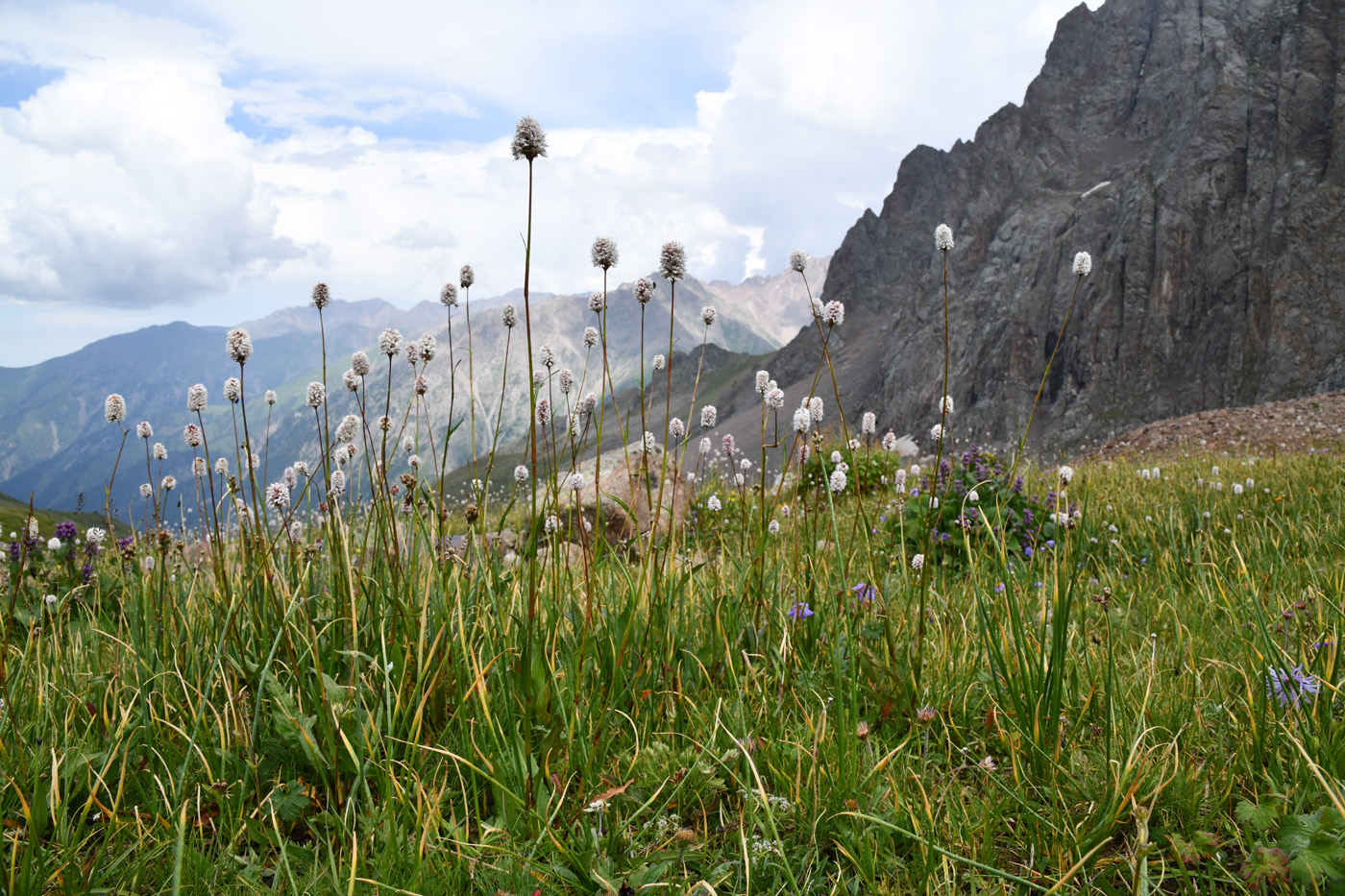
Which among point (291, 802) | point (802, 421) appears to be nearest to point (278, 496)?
point (291, 802)

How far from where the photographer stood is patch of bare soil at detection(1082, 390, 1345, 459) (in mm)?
13641

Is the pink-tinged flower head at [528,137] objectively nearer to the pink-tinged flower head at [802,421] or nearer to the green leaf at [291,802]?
the pink-tinged flower head at [802,421]

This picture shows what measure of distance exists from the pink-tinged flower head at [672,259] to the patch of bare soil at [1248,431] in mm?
13624

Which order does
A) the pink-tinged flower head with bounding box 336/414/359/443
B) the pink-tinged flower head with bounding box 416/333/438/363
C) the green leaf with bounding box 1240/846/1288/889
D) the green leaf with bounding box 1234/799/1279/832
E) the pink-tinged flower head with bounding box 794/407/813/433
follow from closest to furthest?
the green leaf with bounding box 1240/846/1288/889 → the green leaf with bounding box 1234/799/1279/832 → the pink-tinged flower head with bounding box 794/407/813/433 → the pink-tinged flower head with bounding box 336/414/359/443 → the pink-tinged flower head with bounding box 416/333/438/363

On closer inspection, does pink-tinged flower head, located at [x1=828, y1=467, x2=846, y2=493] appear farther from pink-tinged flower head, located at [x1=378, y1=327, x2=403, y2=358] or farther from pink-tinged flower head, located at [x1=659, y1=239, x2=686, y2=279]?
pink-tinged flower head, located at [x1=378, y1=327, x2=403, y2=358]

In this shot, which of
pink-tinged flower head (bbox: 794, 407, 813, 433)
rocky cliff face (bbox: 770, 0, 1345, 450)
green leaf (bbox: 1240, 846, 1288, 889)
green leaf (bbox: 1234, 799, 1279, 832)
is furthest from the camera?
rocky cliff face (bbox: 770, 0, 1345, 450)

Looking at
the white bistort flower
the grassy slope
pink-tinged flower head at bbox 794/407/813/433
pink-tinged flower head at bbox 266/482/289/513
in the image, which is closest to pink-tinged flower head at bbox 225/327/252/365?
pink-tinged flower head at bbox 266/482/289/513

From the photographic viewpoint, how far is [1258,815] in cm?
193

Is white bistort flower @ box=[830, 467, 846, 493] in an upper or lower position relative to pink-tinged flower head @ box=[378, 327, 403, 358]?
lower

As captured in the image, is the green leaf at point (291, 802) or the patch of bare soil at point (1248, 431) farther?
the patch of bare soil at point (1248, 431)

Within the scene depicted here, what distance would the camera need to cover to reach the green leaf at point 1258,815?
75.4 inches

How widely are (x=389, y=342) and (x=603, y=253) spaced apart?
127 centimetres

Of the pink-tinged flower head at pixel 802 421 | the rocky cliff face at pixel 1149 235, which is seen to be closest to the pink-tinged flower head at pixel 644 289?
the pink-tinged flower head at pixel 802 421

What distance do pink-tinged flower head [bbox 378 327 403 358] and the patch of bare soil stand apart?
47.6ft
